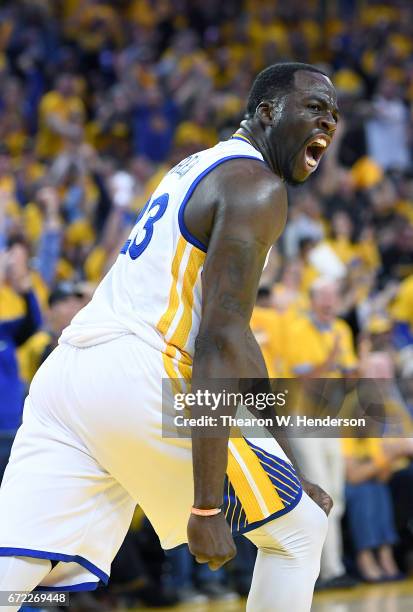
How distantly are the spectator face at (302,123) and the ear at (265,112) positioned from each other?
0.01 m

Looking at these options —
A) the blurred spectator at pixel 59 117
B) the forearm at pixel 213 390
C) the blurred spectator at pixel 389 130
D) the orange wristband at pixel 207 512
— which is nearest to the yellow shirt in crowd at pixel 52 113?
the blurred spectator at pixel 59 117

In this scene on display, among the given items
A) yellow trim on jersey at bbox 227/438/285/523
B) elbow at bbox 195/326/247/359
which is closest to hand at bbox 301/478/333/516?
yellow trim on jersey at bbox 227/438/285/523

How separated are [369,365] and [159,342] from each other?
18.4 ft

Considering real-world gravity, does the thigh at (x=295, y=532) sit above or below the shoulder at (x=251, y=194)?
below

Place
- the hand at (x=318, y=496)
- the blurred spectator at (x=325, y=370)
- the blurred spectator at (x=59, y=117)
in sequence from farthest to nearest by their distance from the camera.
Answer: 1. the blurred spectator at (x=59, y=117)
2. the blurred spectator at (x=325, y=370)
3. the hand at (x=318, y=496)

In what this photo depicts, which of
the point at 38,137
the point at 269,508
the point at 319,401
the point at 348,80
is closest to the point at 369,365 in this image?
the point at 319,401

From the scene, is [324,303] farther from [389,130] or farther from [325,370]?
[389,130]

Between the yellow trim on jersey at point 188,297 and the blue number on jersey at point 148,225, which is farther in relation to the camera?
the blue number on jersey at point 148,225

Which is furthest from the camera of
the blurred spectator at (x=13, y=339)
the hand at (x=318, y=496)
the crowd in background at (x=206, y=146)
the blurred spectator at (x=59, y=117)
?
the blurred spectator at (x=59, y=117)

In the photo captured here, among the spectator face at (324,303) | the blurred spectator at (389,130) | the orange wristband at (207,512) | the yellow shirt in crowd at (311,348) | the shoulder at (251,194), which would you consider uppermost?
the blurred spectator at (389,130)

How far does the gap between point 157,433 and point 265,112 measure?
116cm

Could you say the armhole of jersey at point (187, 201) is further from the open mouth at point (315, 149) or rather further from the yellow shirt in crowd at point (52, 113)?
the yellow shirt in crowd at point (52, 113)

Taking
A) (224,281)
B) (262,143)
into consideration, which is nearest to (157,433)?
(224,281)

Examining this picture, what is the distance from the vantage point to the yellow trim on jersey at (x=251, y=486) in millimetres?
3365
